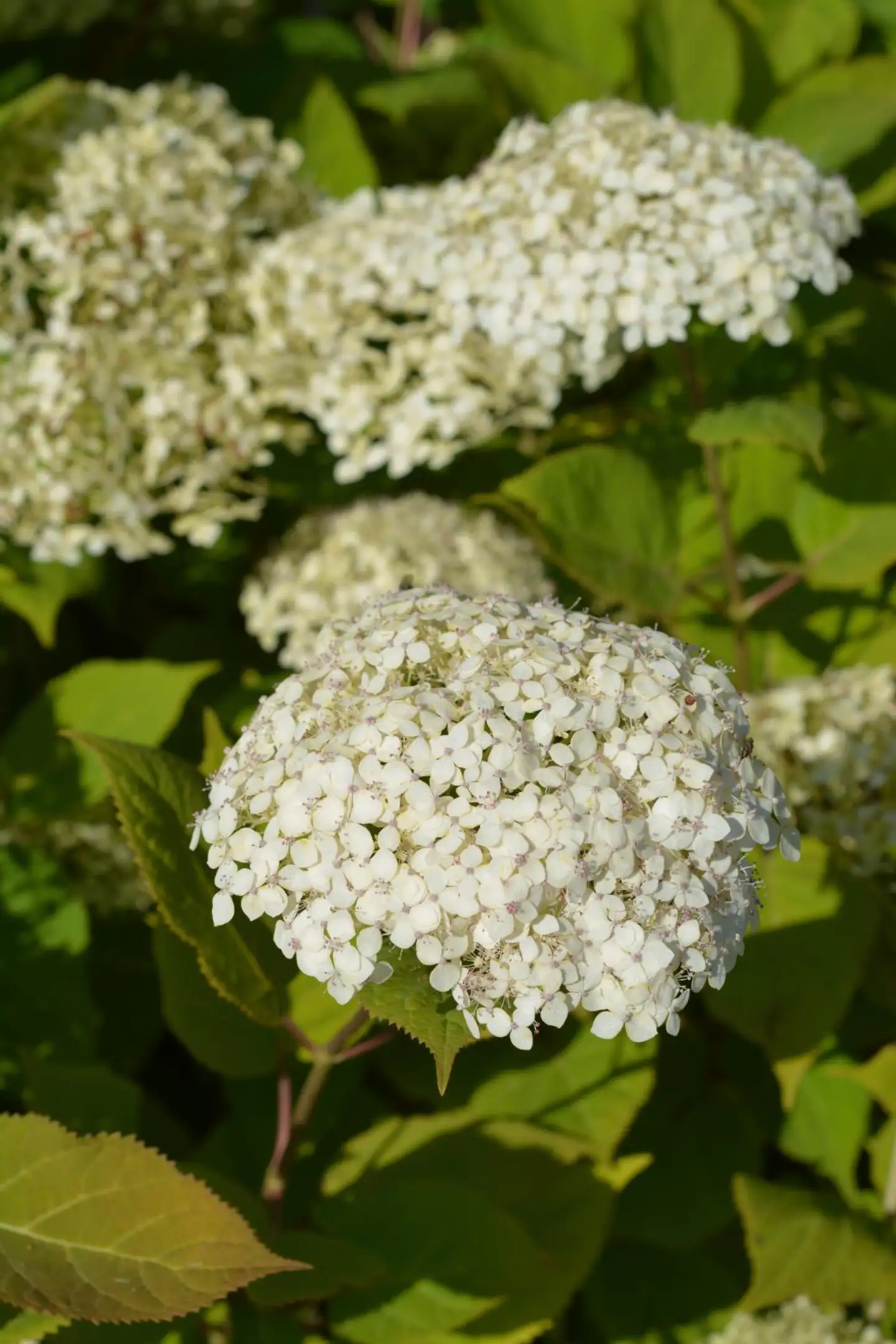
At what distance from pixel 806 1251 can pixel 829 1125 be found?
31cm

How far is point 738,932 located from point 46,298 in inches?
69.7

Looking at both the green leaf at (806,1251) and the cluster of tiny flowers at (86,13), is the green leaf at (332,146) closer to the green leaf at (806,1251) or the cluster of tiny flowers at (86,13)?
the cluster of tiny flowers at (86,13)

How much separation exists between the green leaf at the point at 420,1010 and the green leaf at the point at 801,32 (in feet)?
7.13

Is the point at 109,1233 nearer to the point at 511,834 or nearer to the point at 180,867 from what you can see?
the point at 180,867

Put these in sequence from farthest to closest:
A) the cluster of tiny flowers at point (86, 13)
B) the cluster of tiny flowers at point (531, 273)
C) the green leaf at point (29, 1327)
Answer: the cluster of tiny flowers at point (86, 13)
the cluster of tiny flowers at point (531, 273)
the green leaf at point (29, 1327)

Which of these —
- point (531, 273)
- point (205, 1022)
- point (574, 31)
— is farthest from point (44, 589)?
point (574, 31)

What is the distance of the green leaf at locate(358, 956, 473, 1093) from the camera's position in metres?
1.16

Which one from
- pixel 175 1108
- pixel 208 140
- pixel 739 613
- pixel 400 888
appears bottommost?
pixel 175 1108

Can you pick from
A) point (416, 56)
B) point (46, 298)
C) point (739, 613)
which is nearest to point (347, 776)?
point (739, 613)

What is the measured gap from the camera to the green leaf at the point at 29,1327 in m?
1.41

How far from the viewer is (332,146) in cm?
271

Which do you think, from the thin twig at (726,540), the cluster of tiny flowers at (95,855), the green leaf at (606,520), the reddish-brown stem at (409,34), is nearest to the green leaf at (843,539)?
the thin twig at (726,540)

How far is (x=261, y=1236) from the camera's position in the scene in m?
1.59

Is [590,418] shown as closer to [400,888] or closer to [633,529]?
[633,529]
